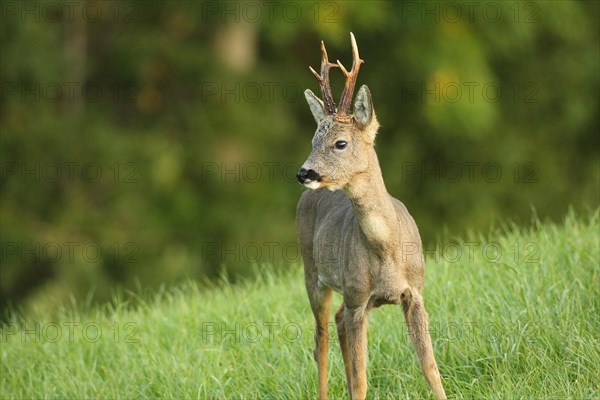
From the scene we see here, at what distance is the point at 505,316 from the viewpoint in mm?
6660

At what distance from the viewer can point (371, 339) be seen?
6906 millimetres

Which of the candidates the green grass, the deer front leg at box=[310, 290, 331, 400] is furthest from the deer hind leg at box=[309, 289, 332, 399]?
the green grass

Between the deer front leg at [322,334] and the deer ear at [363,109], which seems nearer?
the deer ear at [363,109]

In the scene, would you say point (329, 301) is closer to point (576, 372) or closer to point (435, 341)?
point (435, 341)

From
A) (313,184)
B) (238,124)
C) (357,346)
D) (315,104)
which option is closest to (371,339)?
(357,346)

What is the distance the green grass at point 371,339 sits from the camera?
20.3ft

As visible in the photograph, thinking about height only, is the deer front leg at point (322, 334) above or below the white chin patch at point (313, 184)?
below

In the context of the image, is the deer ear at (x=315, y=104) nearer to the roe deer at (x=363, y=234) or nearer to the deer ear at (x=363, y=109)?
the roe deer at (x=363, y=234)

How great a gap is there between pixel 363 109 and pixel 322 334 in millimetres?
1390

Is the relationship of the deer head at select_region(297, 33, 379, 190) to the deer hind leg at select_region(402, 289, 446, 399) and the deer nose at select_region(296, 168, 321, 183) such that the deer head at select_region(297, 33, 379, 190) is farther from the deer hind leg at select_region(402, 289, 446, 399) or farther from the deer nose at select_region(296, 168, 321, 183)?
the deer hind leg at select_region(402, 289, 446, 399)

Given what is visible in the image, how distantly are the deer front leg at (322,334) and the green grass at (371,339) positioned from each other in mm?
287

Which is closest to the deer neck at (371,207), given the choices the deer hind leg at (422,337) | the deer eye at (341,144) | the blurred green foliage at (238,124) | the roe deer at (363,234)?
the roe deer at (363,234)

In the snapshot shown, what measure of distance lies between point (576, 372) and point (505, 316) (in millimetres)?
840

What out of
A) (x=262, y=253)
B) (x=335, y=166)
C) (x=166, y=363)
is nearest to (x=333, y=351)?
(x=166, y=363)
